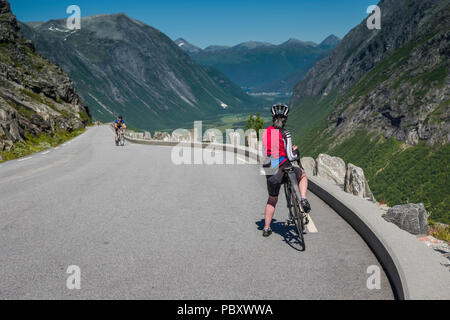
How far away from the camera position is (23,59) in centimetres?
8150

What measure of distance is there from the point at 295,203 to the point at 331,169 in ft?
17.0

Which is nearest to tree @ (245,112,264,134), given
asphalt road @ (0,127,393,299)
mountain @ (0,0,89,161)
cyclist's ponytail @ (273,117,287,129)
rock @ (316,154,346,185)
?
mountain @ (0,0,89,161)

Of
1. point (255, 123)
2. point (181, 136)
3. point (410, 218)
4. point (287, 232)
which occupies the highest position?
point (255, 123)

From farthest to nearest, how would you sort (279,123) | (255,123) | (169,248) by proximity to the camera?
(255,123)
(279,123)
(169,248)

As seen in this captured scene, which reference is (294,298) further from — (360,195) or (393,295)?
(360,195)

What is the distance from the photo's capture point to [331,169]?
10.7 metres

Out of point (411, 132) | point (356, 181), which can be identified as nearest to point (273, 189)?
point (356, 181)

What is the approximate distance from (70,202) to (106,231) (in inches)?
101

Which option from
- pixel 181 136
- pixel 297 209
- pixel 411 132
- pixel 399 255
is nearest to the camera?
pixel 399 255

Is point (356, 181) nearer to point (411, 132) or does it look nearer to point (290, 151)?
point (290, 151)

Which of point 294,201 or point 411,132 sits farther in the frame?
point 411,132
